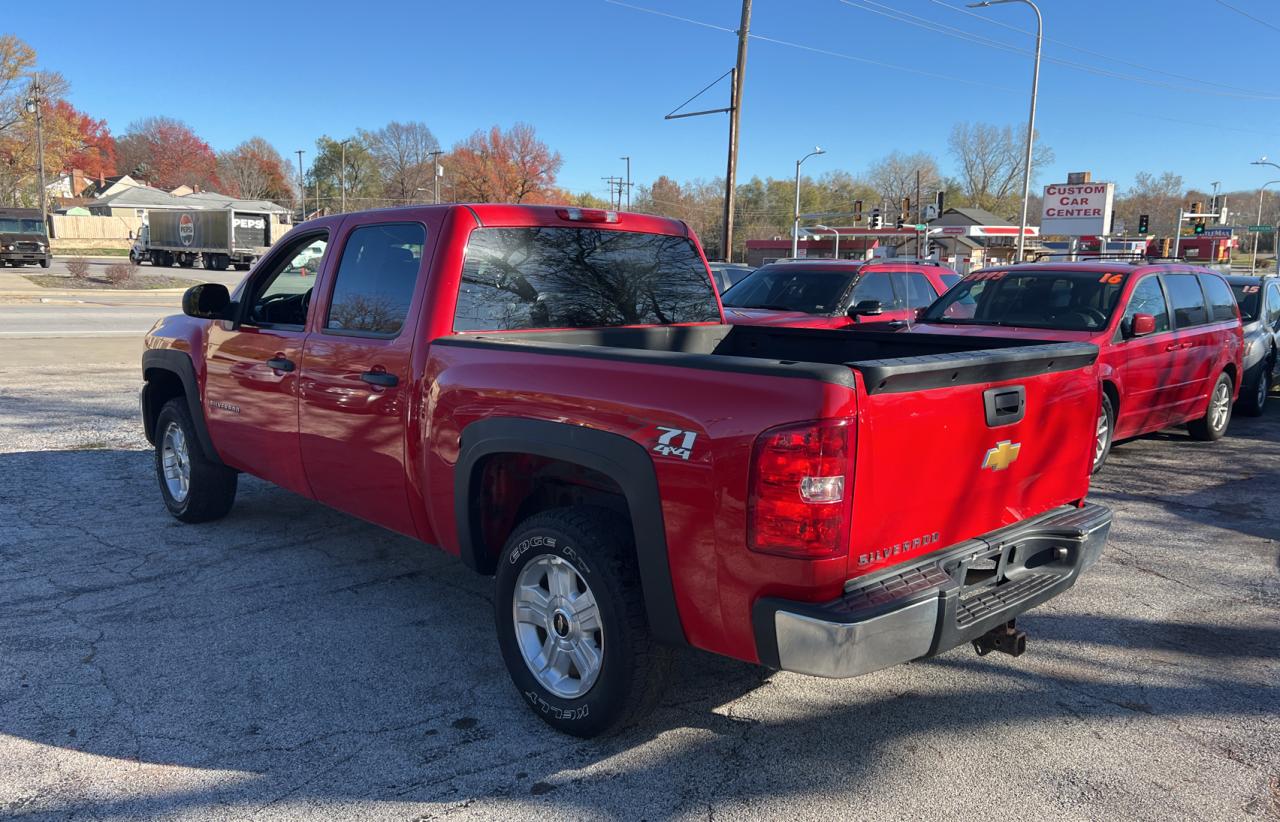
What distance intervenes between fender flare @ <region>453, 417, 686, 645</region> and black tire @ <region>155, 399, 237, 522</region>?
3105 millimetres

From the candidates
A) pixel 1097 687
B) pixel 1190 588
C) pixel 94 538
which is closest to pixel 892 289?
pixel 1190 588

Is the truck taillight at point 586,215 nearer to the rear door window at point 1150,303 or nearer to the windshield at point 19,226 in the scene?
the rear door window at point 1150,303

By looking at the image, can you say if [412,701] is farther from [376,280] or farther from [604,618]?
[376,280]

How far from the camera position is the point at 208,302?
5191 mm

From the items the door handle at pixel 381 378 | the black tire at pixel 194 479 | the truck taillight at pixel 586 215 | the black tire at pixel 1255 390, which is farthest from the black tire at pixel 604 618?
the black tire at pixel 1255 390

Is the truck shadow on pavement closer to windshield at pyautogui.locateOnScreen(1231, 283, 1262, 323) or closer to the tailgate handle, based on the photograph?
the tailgate handle

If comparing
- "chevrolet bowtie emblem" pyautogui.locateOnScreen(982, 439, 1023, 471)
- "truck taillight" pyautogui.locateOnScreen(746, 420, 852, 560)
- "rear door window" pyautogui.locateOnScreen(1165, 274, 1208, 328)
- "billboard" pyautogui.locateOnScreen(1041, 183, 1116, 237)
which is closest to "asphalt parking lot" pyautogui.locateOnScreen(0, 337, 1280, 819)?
"truck taillight" pyautogui.locateOnScreen(746, 420, 852, 560)

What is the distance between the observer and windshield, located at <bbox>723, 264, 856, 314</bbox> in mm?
10578

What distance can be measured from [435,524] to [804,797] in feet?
6.16

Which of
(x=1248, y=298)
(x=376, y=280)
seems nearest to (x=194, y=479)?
(x=376, y=280)

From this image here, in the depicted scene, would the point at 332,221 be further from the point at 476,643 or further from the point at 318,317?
the point at 476,643

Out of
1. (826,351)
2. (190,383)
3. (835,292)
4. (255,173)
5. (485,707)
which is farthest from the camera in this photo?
(255,173)

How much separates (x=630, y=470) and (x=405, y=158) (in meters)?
66.4

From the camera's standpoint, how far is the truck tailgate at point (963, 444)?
278 centimetres
